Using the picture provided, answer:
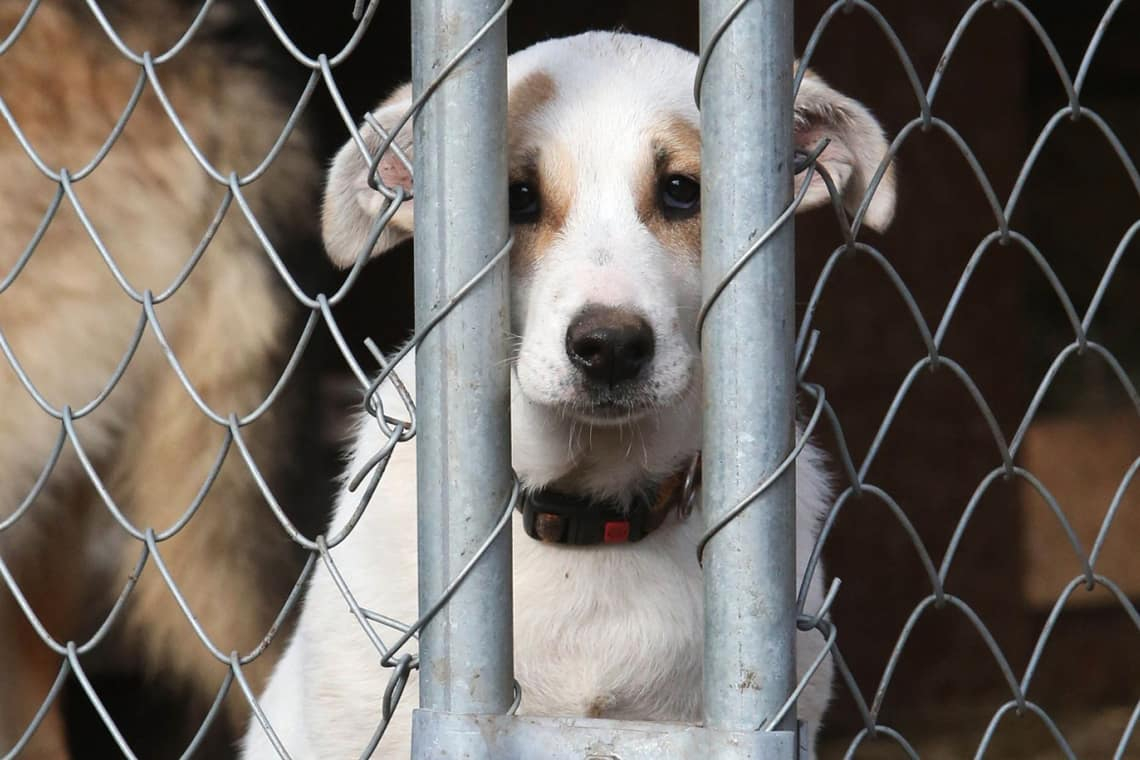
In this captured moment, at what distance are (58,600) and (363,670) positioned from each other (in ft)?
4.40

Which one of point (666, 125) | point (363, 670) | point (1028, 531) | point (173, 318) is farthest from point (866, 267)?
point (363, 670)

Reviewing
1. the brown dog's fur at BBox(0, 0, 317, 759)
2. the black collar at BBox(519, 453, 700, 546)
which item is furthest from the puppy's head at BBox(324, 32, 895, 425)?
the brown dog's fur at BBox(0, 0, 317, 759)

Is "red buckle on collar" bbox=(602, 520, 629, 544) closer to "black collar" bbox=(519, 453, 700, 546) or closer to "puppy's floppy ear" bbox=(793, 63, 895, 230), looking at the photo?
"black collar" bbox=(519, 453, 700, 546)

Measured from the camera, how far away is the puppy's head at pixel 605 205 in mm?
1587

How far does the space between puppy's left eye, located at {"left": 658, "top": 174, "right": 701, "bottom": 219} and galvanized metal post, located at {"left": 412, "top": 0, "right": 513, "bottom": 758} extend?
0.75 meters

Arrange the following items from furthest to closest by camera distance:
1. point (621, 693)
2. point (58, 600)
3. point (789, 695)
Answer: point (58, 600), point (621, 693), point (789, 695)

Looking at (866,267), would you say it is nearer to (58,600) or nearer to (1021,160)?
(1021,160)

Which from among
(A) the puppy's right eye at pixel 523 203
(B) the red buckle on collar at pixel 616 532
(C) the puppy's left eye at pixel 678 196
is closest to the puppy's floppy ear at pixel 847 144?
(C) the puppy's left eye at pixel 678 196

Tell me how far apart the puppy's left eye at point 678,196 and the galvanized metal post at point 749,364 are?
76 centimetres

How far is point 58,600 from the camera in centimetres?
286

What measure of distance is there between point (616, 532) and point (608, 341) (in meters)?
0.37

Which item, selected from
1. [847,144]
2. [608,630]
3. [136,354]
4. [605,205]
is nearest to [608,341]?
[605,205]

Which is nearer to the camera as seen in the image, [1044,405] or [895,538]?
[895,538]

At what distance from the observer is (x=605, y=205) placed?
175 cm
